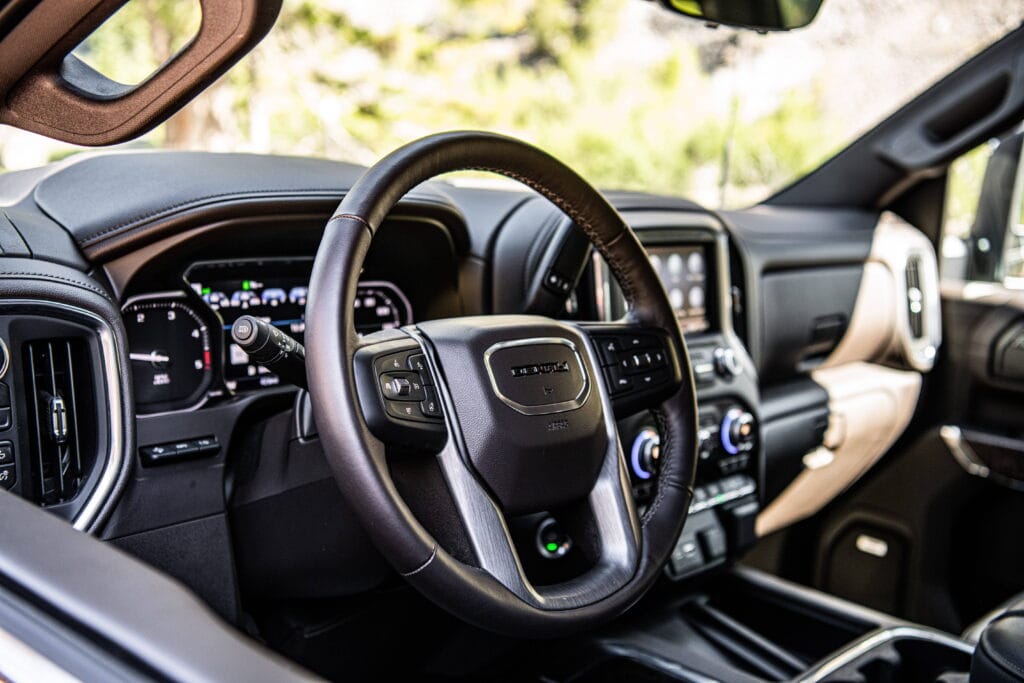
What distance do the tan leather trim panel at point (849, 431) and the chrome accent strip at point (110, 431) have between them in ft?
5.47

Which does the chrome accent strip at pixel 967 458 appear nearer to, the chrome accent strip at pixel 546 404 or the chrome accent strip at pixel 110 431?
the chrome accent strip at pixel 546 404

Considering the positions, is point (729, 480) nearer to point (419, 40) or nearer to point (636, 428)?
point (636, 428)

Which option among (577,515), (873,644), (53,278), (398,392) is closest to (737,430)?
(873,644)

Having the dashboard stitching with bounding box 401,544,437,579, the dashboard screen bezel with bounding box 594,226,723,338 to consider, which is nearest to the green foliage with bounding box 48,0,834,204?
the dashboard screen bezel with bounding box 594,226,723,338

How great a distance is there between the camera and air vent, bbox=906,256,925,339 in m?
2.84

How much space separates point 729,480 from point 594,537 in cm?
87

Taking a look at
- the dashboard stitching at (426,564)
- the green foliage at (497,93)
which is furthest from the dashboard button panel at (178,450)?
the green foliage at (497,93)

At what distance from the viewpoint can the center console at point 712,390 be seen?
209 cm

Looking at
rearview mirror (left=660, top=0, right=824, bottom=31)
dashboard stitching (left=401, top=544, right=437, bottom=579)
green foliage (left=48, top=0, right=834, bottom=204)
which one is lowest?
dashboard stitching (left=401, top=544, right=437, bottom=579)

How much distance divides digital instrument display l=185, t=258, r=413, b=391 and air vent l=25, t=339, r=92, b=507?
25 cm

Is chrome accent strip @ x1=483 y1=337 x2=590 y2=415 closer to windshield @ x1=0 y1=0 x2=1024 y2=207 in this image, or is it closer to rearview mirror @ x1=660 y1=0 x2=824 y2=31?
rearview mirror @ x1=660 y1=0 x2=824 y2=31

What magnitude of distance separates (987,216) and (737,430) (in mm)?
1425

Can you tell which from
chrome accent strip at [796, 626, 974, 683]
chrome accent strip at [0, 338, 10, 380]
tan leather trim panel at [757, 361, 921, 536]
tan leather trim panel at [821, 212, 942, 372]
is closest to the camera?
chrome accent strip at [0, 338, 10, 380]

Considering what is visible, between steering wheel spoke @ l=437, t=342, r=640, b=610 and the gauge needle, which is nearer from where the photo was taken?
steering wheel spoke @ l=437, t=342, r=640, b=610
